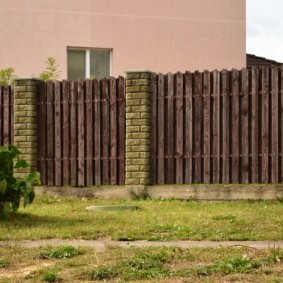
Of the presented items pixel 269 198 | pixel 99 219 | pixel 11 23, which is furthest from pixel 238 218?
pixel 11 23

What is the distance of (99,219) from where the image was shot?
1165 centimetres

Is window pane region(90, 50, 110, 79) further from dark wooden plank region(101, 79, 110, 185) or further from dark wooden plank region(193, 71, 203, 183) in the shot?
dark wooden plank region(193, 71, 203, 183)

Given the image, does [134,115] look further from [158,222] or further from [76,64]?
[76,64]

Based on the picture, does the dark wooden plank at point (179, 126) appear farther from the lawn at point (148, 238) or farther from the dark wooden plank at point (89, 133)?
the dark wooden plank at point (89, 133)

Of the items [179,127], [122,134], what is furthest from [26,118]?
[179,127]

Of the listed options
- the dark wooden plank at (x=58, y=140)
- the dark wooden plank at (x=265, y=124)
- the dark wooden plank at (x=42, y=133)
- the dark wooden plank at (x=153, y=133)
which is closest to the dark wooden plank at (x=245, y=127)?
the dark wooden plank at (x=265, y=124)

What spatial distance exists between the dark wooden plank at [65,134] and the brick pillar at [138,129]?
4.76 feet

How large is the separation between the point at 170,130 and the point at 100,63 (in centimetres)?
824

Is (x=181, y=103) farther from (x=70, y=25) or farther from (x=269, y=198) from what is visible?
(x=70, y=25)

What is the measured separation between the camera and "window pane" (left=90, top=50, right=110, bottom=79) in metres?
22.9

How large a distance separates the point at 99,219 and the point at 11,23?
11728 mm

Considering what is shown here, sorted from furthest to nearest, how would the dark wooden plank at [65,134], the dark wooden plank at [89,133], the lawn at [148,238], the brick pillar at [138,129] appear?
the dark wooden plank at [65,134], the dark wooden plank at [89,133], the brick pillar at [138,129], the lawn at [148,238]

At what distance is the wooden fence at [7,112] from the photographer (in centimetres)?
1714

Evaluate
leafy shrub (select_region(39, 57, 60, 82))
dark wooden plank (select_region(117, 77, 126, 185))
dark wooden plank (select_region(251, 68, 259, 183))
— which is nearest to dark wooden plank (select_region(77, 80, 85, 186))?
dark wooden plank (select_region(117, 77, 126, 185))
